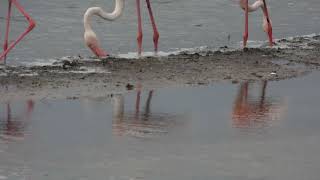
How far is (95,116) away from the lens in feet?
33.7

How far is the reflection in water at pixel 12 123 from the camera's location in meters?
9.34

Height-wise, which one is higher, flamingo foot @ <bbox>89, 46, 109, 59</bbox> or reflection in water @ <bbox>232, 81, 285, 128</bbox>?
flamingo foot @ <bbox>89, 46, 109, 59</bbox>

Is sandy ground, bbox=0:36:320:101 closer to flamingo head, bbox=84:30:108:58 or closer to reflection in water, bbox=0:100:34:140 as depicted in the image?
flamingo head, bbox=84:30:108:58

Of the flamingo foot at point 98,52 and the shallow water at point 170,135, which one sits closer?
the shallow water at point 170,135

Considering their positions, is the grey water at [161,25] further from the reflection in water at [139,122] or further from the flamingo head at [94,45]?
the reflection in water at [139,122]

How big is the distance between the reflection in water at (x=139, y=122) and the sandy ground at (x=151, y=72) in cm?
95

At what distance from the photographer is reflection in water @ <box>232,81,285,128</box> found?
1005 cm

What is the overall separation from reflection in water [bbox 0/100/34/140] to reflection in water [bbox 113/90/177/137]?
887 mm

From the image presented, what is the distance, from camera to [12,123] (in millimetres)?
9844

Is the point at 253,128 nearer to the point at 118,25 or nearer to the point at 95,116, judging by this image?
the point at 95,116

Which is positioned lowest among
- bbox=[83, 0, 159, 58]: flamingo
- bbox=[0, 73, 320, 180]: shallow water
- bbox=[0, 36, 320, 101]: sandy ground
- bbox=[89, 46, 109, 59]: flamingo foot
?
bbox=[0, 73, 320, 180]: shallow water

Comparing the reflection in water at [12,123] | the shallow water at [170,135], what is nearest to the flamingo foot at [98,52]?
the shallow water at [170,135]

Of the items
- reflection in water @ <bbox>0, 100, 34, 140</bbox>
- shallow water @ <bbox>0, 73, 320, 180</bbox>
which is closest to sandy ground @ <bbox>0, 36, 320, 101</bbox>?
shallow water @ <bbox>0, 73, 320, 180</bbox>

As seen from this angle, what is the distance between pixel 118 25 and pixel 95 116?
780cm
